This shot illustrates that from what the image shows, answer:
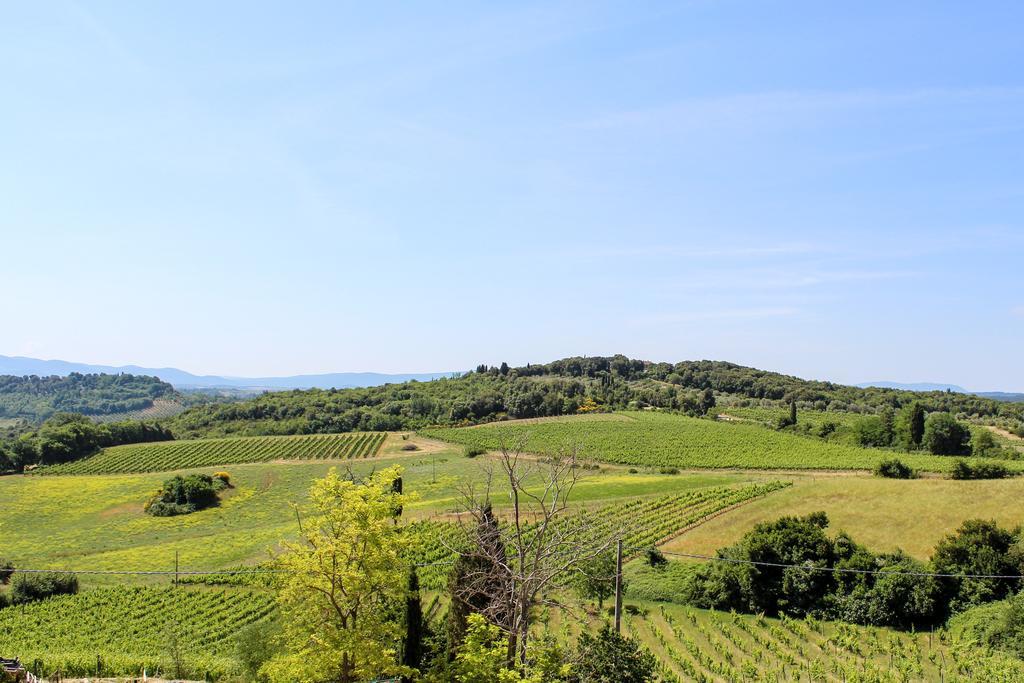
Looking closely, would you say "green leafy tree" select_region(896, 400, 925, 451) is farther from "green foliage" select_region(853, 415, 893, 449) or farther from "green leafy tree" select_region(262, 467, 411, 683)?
"green leafy tree" select_region(262, 467, 411, 683)

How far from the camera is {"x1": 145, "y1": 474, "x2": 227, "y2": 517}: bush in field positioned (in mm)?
71500

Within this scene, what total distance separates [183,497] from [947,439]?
312 ft

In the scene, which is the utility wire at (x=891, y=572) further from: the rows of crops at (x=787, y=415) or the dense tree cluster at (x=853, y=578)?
the rows of crops at (x=787, y=415)

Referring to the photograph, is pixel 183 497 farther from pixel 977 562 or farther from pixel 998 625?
pixel 998 625

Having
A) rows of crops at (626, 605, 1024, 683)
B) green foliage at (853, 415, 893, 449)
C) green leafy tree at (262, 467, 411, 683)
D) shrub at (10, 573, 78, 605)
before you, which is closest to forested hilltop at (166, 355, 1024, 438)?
green foliage at (853, 415, 893, 449)

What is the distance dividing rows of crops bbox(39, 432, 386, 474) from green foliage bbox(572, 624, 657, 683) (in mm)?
86224

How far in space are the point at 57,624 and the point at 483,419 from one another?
104 m

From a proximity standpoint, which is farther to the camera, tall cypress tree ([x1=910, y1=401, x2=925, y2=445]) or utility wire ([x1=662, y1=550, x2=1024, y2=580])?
tall cypress tree ([x1=910, y1=401, x2=925, y2=445])

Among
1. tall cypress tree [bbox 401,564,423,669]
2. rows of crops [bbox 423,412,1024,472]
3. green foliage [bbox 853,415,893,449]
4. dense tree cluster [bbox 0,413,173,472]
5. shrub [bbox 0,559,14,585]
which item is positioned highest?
green foliage [bbox 853,415,893,449]

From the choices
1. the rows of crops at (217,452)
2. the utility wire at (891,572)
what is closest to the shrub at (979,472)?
the utility wire at (891,572)

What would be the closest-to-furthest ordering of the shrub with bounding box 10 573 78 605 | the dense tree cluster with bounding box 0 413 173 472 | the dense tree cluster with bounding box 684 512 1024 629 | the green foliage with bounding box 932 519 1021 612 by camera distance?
the green foliage with bounding box 932 519 1021 612 → the dense tree cluster with bounding box 684 512 1024 629 → the shrub with bounding box 10 573 78 605 → the dense tree cluster with bounding box 0 413 173 472

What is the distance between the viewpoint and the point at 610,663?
21.1 m

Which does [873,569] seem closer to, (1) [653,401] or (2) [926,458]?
(2) [926,458]

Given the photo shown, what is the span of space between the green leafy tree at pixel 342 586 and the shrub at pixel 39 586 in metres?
30.6
